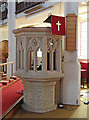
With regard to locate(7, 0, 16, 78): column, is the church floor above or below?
below

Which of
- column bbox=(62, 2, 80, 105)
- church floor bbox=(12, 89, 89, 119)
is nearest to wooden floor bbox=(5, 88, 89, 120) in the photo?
church floor bbox=(12, 89, 89, 119)

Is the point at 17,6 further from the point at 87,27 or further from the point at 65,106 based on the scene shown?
the point at 65,106

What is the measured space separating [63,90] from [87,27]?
348cm

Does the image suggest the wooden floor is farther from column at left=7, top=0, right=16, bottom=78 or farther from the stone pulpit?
column at left=7, top=0, right=16, bottom=78

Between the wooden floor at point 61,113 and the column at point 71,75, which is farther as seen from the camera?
the column at point 71,75

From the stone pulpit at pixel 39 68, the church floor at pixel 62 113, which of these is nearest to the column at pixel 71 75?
the church floor at pixel 62 113

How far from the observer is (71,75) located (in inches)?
128

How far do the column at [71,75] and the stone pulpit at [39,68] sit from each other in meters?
0.36

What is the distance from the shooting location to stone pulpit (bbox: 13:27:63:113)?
277 centimetres

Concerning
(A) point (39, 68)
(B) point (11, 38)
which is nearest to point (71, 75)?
(A) point (39, 68)

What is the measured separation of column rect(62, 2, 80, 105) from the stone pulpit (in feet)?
1.19

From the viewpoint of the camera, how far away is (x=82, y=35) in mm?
6219

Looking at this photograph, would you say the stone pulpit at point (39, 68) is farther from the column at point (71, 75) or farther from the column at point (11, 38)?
the column at point (11, 38)

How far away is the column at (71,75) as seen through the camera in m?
3.24
